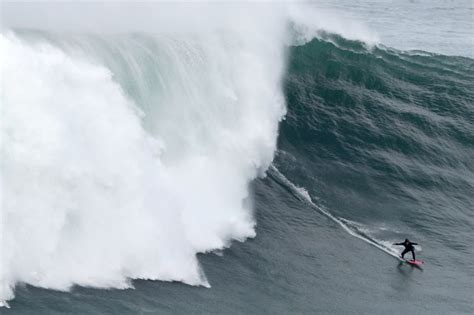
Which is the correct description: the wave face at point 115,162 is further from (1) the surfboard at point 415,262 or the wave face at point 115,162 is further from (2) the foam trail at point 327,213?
(1) the surfboard at point 415,262

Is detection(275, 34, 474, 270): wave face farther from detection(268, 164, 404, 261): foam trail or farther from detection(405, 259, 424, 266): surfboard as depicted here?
detection(405, 259, 424, 266): surfboard

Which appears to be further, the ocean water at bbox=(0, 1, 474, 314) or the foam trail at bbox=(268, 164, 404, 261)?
the foam trail at bbox=(268, 164, 404, 261)

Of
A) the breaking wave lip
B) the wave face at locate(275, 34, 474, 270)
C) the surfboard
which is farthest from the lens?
the wave face at locate(275, 34, 474, 270)

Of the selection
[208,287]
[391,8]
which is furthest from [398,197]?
[391,8]

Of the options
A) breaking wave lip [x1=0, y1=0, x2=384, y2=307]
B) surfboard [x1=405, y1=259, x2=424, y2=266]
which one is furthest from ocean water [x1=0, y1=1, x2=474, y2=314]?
surfboard [x1=405, y1=259, x2=424, y2=266]

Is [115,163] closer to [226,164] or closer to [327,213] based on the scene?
[226,164]

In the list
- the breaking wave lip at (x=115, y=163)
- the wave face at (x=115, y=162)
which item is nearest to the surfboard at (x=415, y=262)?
the breaking wave lip at (x=115, y=163)
